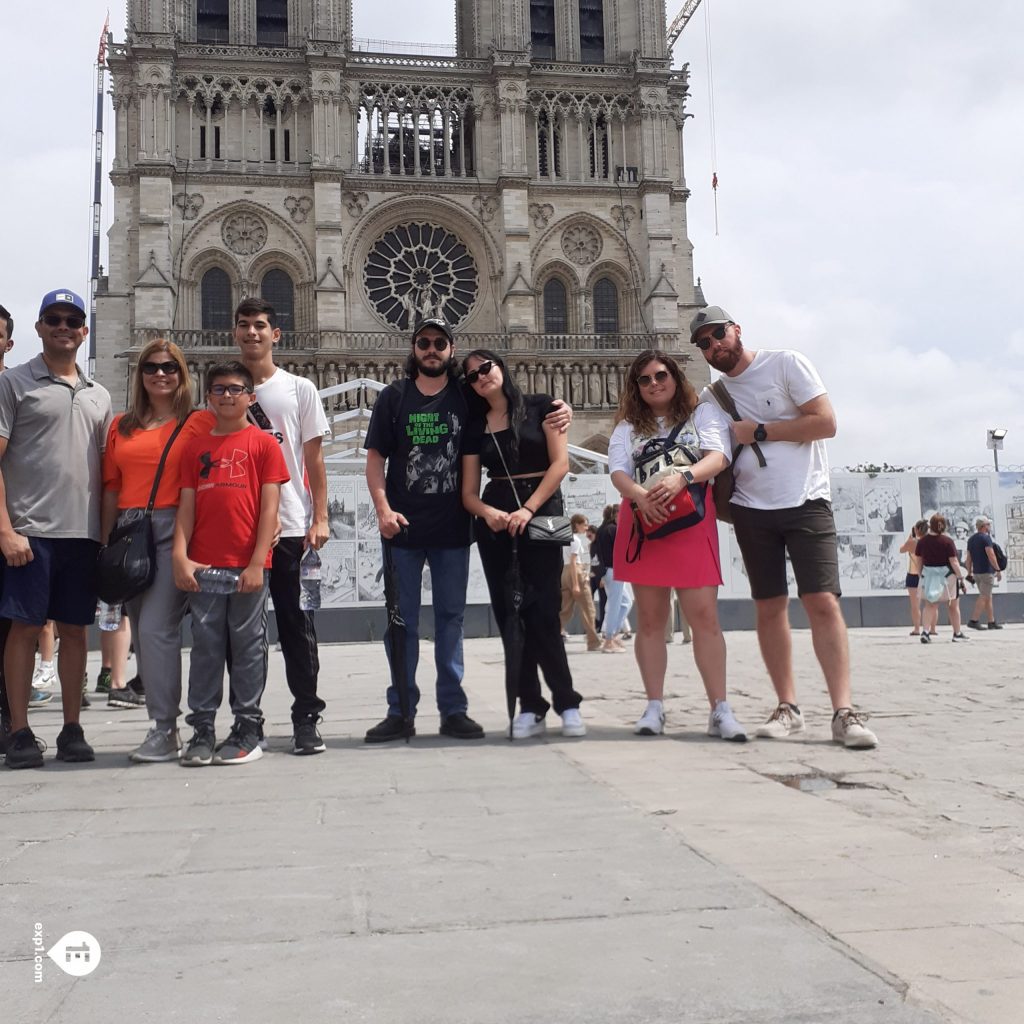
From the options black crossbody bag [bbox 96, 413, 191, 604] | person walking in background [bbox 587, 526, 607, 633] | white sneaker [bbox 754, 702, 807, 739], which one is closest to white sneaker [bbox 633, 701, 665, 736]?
white sneaker [bbox 754, 702, 807, 739]

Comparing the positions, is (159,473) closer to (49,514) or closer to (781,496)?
(49,514)

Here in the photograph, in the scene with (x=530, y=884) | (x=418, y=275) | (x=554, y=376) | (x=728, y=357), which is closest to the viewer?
(x=530, y=884)

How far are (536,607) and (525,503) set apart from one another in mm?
458

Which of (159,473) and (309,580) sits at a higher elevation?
(159,473)

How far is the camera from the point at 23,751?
14.6ft

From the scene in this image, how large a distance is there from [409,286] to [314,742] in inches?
1200

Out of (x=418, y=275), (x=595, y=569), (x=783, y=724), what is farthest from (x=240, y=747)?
(x=418, y=275)

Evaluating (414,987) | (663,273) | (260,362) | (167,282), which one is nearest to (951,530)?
(260,362)

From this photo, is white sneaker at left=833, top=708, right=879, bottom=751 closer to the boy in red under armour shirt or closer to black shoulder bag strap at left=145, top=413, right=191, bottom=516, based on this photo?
the boy in red under armour shirt

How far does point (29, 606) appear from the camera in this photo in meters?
4.46

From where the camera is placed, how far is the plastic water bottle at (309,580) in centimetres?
482

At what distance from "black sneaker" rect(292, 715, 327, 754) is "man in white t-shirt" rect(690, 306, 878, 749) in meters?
1.85

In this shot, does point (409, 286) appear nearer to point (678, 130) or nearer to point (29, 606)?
point (678, 130)

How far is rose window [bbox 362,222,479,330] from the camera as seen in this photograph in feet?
112
